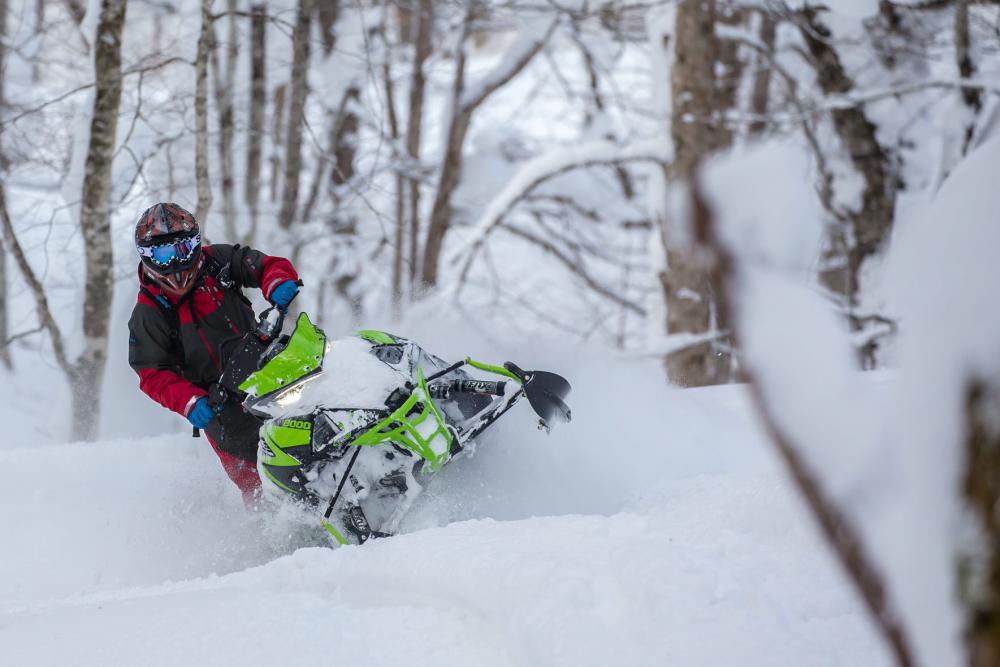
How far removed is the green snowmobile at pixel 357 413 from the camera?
15.0 feet

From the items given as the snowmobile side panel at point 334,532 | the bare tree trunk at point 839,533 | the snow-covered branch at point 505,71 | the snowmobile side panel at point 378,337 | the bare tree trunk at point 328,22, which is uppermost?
the bare tree trunk at point 328,22

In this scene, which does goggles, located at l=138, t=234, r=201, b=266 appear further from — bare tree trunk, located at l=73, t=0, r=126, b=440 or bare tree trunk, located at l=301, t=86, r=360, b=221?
bare tree trunk, located at l=301, t=86, r=360, b=221

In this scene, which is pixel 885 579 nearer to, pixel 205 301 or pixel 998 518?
pixel 998 518

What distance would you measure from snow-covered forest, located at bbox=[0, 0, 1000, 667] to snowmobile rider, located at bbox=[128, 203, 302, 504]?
0.40 metres

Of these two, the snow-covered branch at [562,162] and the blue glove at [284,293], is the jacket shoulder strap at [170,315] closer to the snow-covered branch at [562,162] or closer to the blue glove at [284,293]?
the blue glove at [284,293]

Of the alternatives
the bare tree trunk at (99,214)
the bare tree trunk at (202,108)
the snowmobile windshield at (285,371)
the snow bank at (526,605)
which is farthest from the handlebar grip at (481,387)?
the bare tree trunk at (99,214)

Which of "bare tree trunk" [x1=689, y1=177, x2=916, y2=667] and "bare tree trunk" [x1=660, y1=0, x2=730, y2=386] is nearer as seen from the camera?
"bare tree trunk" [x1=689, y1=177, x2=916, y2=667]

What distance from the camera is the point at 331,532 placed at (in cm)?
466

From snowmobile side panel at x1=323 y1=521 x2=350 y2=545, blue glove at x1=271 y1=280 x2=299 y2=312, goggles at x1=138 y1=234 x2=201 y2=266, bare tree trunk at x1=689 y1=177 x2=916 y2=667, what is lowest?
snowmobile side panel at x1=323 y1=521 x2=350 y2=545

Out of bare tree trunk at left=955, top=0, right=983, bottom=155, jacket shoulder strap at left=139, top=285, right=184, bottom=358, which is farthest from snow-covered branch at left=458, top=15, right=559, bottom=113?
jacket shoulder strap at left=139, top=285, right=184, bottom=358

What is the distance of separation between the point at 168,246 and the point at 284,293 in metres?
0.70

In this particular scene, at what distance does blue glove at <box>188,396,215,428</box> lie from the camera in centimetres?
486

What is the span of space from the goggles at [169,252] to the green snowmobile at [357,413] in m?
0.67

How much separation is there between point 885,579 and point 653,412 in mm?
4419
